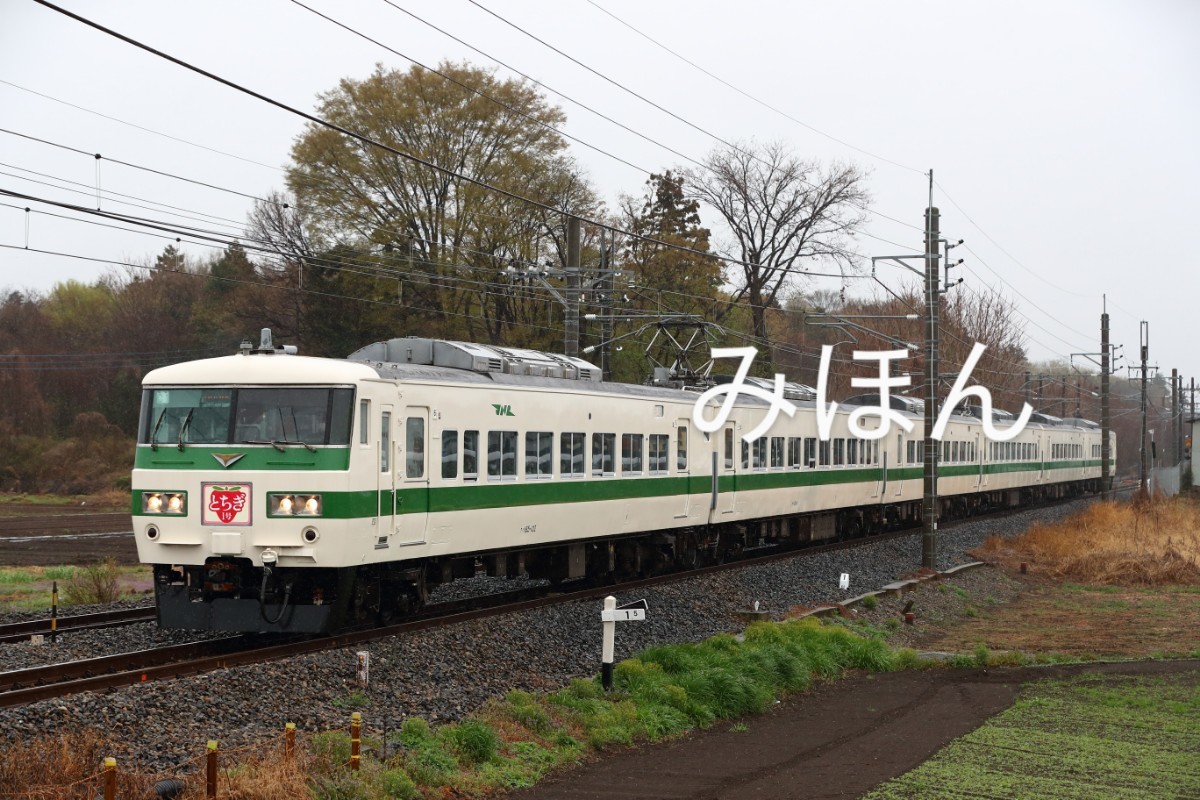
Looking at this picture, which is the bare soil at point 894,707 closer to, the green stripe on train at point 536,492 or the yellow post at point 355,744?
the yellow post at point 355,744

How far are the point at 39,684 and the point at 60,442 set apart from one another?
44733 mm

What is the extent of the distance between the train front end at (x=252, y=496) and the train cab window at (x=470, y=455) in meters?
2.14

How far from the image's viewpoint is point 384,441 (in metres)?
13.8

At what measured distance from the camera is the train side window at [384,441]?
45.0 ft

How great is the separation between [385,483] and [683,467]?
8.73 meters

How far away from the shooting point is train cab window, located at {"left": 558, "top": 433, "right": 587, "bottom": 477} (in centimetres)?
1781

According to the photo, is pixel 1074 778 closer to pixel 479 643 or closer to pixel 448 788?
pixel 448 788

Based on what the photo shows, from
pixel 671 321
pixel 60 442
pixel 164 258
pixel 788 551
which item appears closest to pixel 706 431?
pixel 671 321

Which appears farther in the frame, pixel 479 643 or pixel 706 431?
pixel 706 431

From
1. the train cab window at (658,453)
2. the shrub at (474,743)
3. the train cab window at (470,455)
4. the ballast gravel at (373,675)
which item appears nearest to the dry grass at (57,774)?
the ballast gravel at (373,675)

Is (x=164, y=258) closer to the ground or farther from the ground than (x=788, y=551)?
farther from the ground

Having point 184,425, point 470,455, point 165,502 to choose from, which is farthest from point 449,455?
point 165,502

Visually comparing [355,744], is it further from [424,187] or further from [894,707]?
[424,187]

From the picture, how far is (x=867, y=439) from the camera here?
104 feet
